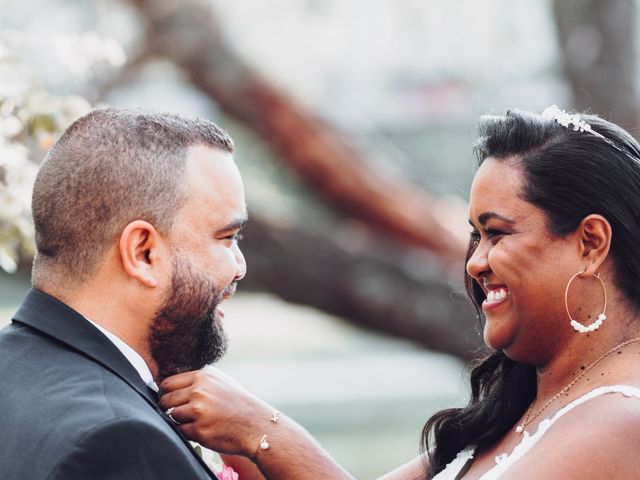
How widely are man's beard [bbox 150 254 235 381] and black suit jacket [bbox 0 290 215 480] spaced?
0.47 ft

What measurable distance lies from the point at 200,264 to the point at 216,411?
356 millimetres

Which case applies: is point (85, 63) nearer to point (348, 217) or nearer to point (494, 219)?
point (494, 219)

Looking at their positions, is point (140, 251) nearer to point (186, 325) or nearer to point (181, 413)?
point (186, 325)

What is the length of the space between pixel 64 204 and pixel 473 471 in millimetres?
1348

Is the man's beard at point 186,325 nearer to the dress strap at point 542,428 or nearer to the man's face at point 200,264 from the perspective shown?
the man's face at point 200,264

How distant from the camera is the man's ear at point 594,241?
2.76 m

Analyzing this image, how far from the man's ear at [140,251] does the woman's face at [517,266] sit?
865mm

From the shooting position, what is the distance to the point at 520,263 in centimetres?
280

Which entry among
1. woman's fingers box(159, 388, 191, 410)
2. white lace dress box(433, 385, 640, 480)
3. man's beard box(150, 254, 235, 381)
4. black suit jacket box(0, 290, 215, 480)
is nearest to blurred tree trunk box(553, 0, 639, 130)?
white lace dress box(433, 385, 640, 480)

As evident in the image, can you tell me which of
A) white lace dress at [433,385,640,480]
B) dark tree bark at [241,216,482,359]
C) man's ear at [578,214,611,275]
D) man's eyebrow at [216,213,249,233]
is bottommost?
dark tree bark at [241,216,482,359]

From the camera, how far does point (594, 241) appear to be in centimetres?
277

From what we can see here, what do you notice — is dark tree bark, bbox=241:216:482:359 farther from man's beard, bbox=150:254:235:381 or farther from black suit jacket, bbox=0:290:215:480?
black suit jacket, bbox=0:290:215:480

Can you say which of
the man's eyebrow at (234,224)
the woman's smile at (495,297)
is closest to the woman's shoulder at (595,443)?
the woman's smile at (495,297)

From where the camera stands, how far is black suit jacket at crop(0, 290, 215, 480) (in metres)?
2.17
